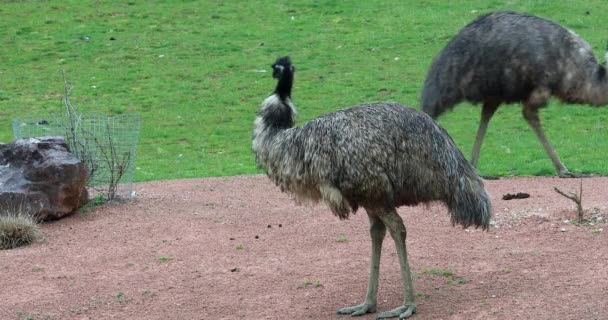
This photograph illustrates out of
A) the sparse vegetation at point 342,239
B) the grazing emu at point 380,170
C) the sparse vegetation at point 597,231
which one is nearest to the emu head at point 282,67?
the grazing emu at point 380,170

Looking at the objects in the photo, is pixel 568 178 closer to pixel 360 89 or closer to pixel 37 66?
pixel 360 89

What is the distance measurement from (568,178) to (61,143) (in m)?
5.25

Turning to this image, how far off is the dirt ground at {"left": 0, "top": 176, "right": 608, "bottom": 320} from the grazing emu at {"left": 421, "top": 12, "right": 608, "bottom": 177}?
1.43 meters

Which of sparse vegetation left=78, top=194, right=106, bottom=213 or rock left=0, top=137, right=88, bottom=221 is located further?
sparse vegetation left=78, top=194, right=106, bottom=213

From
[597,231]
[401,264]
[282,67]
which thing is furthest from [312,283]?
[597,231]

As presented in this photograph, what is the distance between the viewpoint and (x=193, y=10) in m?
24.9

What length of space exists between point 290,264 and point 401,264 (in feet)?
5.17

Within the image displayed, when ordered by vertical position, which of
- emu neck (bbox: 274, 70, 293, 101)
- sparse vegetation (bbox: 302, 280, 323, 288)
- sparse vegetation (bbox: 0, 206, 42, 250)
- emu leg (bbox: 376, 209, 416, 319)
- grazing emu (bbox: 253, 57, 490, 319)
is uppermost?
A: emu neck (bbox: 274, 70, 293, 101)

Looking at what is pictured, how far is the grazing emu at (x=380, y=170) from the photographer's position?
7457 millimetres

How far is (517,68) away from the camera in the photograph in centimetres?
1204

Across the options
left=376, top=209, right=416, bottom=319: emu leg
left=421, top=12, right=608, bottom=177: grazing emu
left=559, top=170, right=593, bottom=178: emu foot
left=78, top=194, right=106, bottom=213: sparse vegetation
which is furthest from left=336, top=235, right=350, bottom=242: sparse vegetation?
left=559, top=170, right=593, bottom=178: emu foot

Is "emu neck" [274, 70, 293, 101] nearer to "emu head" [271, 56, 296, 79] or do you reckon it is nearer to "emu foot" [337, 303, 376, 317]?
"emu head" [271, 56, 296, 79]

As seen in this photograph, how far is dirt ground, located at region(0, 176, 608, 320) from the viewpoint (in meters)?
7.91

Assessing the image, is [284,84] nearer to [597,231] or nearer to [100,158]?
[597,231]
